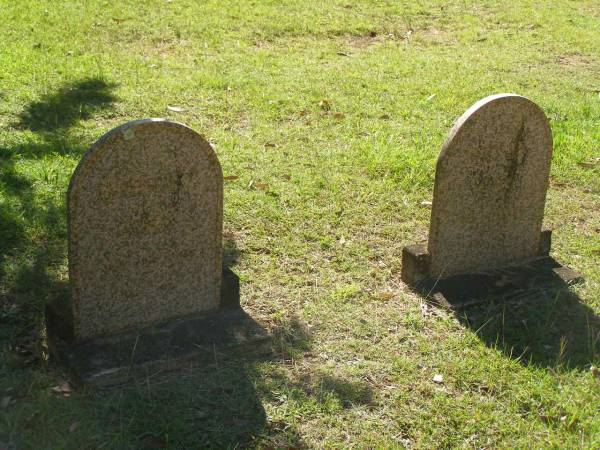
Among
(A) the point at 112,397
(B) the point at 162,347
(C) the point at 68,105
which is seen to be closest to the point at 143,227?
(B) the point at 162,347

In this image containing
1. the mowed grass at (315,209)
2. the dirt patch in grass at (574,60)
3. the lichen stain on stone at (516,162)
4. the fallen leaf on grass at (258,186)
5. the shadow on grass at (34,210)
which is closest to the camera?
the mowed grass at (315,209)

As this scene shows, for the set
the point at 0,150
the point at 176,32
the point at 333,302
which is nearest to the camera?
the point at 333,302

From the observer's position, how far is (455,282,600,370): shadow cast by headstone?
4645 mm

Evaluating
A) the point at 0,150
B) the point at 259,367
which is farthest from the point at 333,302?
the point at 0,150

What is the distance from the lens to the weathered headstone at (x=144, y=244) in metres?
4.07

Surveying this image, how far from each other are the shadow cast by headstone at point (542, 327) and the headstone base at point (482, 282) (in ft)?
0.09

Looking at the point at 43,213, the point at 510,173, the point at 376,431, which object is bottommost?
the point at 376,431

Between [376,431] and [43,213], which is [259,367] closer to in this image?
[376,431]

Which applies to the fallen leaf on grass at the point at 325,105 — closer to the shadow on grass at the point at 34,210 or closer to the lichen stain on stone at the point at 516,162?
the shadow on grass at the point at 34,210

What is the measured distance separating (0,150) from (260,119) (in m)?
2.55

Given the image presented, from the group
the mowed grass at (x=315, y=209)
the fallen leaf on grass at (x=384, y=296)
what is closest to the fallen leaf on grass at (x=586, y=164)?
the mowed grass at (x=315, y=209)

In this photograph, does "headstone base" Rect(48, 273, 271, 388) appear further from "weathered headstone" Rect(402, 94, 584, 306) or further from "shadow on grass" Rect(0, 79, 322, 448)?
"weathered headstone" Rect(402, 94, 584, 306)

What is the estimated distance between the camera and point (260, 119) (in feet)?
27.1

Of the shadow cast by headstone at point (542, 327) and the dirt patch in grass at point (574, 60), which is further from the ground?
the dirt patch in grass at point (574, 60)
